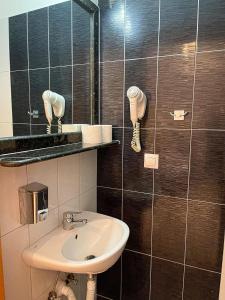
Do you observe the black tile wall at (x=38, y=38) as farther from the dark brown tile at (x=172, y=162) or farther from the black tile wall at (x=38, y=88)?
the dark brown tile at (x=172, y=162)

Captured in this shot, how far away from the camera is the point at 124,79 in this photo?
150 centimetres

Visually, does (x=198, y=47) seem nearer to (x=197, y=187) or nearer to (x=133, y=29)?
(x=133, y=29)

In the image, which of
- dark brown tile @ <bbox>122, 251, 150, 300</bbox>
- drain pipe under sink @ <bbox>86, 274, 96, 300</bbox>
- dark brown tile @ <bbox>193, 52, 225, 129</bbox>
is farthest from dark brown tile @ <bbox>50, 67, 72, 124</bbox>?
dark brown tile @ <bbox>122, 251, 150, 300</bbox>

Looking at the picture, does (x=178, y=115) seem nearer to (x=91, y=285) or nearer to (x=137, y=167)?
(x=137, y=167)

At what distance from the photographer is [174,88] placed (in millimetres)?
1372

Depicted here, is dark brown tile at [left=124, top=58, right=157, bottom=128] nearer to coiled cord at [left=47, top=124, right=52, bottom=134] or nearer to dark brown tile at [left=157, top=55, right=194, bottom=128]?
dark brown tile at [left=157, top=55, right=194, bottom=128]

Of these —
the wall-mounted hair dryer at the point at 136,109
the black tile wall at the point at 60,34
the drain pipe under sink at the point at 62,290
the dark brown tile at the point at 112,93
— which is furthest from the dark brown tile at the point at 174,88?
the drain pipe under sink at the point at 62,290

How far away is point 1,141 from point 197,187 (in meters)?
1.10

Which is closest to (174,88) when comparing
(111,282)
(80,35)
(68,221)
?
(80,35)

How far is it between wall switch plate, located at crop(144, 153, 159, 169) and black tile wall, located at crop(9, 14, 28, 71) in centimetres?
88

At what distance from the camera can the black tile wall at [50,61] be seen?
1.06 m

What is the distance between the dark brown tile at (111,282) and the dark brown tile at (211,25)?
153cm

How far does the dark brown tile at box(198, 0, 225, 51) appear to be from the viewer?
1.24m

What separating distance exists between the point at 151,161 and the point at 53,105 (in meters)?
0.70
